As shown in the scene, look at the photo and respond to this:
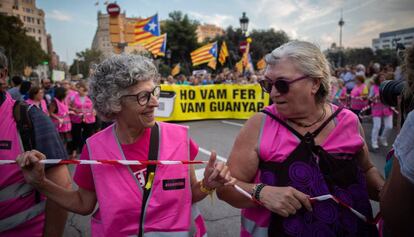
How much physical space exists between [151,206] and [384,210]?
117cm

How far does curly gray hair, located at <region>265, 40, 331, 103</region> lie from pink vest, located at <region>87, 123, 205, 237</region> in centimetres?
89

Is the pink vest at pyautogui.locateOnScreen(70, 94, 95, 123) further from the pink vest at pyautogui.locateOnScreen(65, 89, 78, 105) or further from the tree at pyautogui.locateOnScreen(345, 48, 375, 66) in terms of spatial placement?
the tree at pyautogui.locateOnScreen(345, 48, 375, 66)

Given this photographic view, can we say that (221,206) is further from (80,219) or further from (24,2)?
(24,2)

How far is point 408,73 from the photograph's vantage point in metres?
1.13

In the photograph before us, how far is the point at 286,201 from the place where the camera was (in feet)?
4.71

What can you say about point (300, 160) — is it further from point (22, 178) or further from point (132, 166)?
point (22, 178)

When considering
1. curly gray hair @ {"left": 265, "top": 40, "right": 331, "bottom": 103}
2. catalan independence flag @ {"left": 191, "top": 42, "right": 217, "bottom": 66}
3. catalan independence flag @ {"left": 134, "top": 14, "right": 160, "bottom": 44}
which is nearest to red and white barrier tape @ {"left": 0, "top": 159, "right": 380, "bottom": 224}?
curly gray hair @ {"left": 265, "top": 40, "right": 331, "bottom": 103}

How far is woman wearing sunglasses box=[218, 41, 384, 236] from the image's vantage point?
1.49 meters

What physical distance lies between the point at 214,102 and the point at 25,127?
410 inches

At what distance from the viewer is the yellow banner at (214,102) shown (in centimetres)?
1146

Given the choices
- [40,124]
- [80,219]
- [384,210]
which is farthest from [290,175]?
[80,219]

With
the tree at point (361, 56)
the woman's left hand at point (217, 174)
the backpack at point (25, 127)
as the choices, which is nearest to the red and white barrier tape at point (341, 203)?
the woman's left hand at point (217, 174)

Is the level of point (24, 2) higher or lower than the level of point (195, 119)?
higher

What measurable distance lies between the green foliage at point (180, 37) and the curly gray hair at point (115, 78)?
1900 inches
